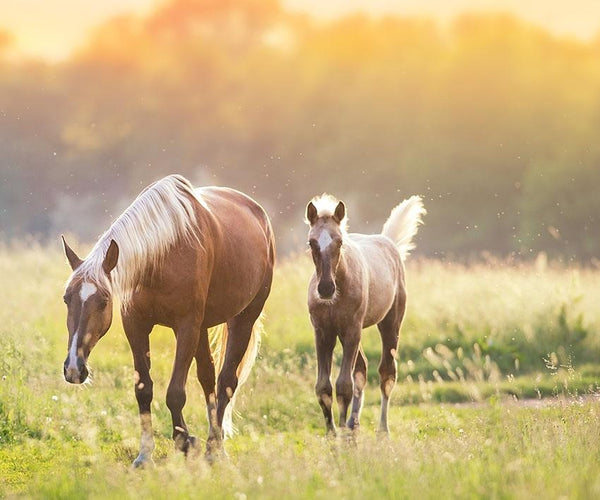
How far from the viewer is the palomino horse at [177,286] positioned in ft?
23.6

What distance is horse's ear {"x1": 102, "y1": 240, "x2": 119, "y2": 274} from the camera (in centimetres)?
723

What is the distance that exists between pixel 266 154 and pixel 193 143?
3.05 metres

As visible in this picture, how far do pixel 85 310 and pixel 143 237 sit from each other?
0.78 meters

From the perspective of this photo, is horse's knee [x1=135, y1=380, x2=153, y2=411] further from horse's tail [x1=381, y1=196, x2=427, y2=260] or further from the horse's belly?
horse's tail [x1=381, y1=196, x2=427, y2=260]

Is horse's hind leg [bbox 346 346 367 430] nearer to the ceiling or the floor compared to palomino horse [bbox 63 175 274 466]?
nearer to the floor

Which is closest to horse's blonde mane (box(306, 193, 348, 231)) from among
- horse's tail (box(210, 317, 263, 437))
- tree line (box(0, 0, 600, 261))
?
horse's tail (box(210, 317, 263, 437))

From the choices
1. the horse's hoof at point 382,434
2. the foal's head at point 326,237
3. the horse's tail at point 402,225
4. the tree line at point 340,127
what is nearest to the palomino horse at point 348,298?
the foal's head at point 326,237

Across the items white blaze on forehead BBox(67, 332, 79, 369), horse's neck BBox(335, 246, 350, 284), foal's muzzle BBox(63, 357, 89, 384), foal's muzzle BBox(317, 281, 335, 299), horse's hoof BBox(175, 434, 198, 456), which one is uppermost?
horse's neck BBox(335, 246, 350, 284)


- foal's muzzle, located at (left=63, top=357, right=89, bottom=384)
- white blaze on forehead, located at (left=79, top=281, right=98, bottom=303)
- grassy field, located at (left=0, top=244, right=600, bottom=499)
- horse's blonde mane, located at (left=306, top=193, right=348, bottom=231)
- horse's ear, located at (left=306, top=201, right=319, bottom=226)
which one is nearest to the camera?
grassy field, located at (left=0, top=244, right=600, bottom=499)

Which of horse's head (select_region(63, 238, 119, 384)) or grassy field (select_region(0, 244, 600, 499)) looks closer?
grassy field (select_region(0, 244, 600, 499))

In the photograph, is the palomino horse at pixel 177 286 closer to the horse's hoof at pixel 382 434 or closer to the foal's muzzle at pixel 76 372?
the foal's muzzle at pixel 76 372

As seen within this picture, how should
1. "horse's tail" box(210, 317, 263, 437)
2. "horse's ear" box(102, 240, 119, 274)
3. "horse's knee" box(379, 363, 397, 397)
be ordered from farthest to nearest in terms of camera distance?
"horse's knee" box(379, 363, 397, 397)
"horse's tail" box(210, 317, 263, 437)
"horse's ear" box(102, 240, 119, 274)

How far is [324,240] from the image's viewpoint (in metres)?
7.94

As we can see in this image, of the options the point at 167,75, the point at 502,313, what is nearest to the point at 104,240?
the point at 502,313
